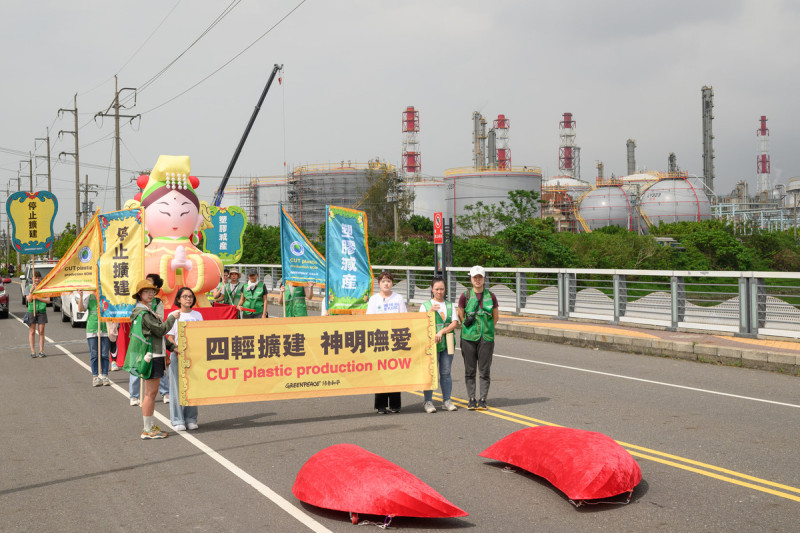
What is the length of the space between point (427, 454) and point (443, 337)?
8.35 feet

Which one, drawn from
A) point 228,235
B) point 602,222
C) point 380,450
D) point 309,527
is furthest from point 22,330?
point 602,222

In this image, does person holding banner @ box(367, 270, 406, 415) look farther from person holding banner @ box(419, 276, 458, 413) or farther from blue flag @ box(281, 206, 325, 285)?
blue flag @ box(281, 206, 325, 285)

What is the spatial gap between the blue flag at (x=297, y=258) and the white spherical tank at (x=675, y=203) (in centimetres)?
7412

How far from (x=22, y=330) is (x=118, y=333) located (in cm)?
1358

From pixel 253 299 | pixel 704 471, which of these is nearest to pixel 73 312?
pixel 253 299

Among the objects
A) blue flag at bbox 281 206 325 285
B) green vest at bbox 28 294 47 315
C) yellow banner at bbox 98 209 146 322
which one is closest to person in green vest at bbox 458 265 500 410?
yellow banner at bbox 98 209 146 322

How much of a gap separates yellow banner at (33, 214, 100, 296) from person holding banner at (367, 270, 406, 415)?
17.9 ft

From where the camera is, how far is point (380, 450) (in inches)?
313

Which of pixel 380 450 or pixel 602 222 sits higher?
pixel 602 222

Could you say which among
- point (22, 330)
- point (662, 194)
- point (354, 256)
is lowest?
point (22, 330)

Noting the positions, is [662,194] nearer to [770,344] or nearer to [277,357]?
[770,344]

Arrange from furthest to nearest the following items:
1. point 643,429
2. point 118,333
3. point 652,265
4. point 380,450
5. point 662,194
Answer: point 662,194 → point 652,265 → point 118,333 → point 643,429 → point 380,450

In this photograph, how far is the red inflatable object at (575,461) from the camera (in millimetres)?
6050

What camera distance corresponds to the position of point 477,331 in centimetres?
1005
